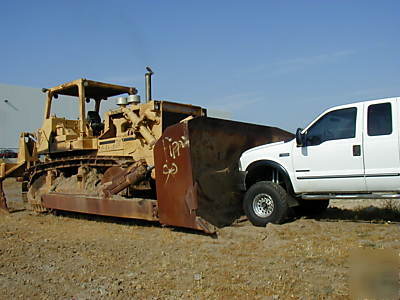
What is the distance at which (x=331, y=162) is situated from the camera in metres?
6.55

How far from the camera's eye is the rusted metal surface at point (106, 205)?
7340 millimetres

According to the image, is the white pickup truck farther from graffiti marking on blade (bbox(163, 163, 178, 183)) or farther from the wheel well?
graffiti marking on blade (bbox(163, 163, 178, 183))

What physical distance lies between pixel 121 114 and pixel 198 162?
10.4 ft

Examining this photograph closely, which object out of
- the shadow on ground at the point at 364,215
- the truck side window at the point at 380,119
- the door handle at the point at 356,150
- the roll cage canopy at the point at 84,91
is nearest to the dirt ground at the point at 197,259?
the shadow on ground at the point at 364,215

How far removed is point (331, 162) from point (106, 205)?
13.6 ft

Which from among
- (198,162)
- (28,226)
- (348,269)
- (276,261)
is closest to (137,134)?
(198,162)

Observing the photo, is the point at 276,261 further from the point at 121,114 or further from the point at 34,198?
the point at 34,198

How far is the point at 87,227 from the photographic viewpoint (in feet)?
26.3

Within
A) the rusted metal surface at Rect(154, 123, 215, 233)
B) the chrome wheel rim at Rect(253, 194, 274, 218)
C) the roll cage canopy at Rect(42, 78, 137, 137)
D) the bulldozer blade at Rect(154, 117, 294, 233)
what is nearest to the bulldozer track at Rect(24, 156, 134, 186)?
the roll cage canopy at Rect(42, 78, 137, 137)

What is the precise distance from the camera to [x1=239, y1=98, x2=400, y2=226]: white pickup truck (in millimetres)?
6172

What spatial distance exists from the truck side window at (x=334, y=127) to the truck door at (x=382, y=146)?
0.23 metres

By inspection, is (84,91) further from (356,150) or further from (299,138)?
(356,150)

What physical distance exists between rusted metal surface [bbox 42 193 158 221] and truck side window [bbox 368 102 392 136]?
3634 mm

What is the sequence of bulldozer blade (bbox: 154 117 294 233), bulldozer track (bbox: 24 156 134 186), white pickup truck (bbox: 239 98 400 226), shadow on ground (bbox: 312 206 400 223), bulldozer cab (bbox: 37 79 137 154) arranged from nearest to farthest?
white pickup truck (bbox: 239 98 400 226)
bulldozer blade (bbox: 154 117 294 233)
shadow on ground (bbox: 312 206 400 223)
bulldozer track (bbox: 24 156 134 186)
bulldozer cab (bbox: 37 79 137 154)
